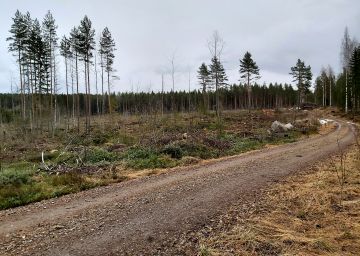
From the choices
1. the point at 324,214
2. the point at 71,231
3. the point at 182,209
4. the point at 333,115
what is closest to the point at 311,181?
the point at 324,214

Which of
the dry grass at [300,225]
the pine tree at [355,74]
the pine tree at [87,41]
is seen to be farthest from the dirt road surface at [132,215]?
the pine tree at [355,74]

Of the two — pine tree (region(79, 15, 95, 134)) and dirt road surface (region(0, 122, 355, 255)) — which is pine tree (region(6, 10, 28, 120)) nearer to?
pine tree (region(79, 15, 95, 134))

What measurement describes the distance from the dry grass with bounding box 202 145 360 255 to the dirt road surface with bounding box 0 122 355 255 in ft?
1.93

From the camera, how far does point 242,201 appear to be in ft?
23.6

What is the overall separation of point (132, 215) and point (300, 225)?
128 inches

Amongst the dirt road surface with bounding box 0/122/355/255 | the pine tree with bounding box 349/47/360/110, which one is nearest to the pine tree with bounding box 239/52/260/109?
the pine tree with bounding box 349/47/360/110

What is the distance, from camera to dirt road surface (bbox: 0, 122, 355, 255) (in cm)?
496

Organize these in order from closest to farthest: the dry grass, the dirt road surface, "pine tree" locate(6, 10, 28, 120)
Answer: the dry grass → the dirt road surface → "pine tree" locate(6, 10, 28, 120)

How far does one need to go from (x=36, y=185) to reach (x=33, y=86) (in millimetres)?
32122

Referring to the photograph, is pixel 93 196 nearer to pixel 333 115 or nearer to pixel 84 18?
pixel 84 18

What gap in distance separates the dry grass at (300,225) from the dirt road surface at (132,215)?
587 mm

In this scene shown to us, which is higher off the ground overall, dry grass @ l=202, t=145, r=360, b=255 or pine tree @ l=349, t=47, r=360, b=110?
pine tree @ l=349, t=47, r=360, b=110

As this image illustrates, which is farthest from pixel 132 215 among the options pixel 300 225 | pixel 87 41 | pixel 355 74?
pixel 355 74

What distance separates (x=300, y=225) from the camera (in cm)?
573
